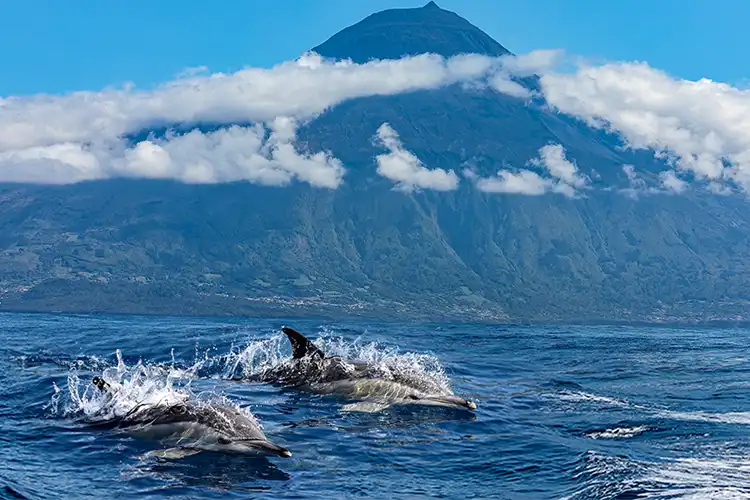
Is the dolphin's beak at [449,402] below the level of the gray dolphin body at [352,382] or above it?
below

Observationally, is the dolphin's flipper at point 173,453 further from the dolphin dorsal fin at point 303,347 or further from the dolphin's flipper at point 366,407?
the dolphin dorsal fin at point 303,347

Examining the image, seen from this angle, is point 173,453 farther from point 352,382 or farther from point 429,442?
point 352,382

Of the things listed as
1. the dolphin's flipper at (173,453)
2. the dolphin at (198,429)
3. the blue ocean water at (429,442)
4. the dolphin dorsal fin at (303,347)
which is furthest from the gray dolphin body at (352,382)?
the dolphin's flipper at (173,453)

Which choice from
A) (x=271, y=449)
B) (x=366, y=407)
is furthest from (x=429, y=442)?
(x=366, y=407)

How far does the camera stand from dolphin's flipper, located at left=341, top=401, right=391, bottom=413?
103ft

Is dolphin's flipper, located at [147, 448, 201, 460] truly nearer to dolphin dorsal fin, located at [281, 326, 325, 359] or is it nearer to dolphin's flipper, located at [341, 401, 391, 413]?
dolphin's flipper, located at [341, 401, 391, 413]

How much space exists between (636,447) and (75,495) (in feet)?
53.4

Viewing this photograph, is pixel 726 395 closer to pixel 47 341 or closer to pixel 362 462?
pixel 362 462

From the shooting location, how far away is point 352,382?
34.5 metres

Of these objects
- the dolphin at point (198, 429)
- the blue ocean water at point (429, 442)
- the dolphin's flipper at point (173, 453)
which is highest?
the dolphin at point (198, 429)

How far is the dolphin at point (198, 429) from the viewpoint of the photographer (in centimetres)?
2342

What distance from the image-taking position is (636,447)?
86.6ft

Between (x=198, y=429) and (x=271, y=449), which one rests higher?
(x=198, y=429)

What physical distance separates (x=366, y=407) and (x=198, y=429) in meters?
8.78
